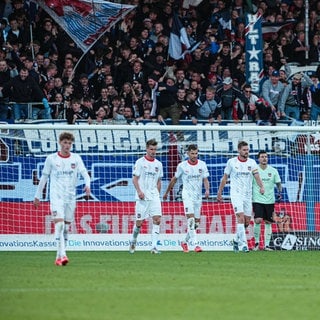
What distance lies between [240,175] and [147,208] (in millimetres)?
2212

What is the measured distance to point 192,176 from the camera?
21797 millimetres

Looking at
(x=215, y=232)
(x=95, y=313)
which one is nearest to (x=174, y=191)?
(x=215, y=232)

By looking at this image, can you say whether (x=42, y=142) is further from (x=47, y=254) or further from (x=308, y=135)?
(x=308, y=135)

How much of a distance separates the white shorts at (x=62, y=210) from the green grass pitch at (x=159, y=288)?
2.60ft

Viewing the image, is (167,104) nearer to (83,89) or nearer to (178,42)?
(83,89)

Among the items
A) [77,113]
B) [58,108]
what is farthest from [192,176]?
[58,108]

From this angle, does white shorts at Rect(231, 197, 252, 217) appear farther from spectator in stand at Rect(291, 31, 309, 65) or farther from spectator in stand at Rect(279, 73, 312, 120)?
spectator in stand at Rect(291, 31, 309, 65)

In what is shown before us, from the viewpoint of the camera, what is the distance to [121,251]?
2225 cm

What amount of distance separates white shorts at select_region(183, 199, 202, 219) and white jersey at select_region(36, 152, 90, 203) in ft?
14.2

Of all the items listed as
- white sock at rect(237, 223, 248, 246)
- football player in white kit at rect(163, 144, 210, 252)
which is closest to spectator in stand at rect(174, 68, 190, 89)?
football player in white kit at rect(163, 144, 210, 252)

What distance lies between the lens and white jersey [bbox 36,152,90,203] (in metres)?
17.5

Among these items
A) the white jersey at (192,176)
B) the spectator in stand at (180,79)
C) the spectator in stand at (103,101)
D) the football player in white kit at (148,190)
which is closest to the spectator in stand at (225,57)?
the spectator in stand at (180,79)

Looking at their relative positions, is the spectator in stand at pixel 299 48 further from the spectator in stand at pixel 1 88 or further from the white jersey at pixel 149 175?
the white jersey at pixel 149 175

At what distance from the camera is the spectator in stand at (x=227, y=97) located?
26359mm
